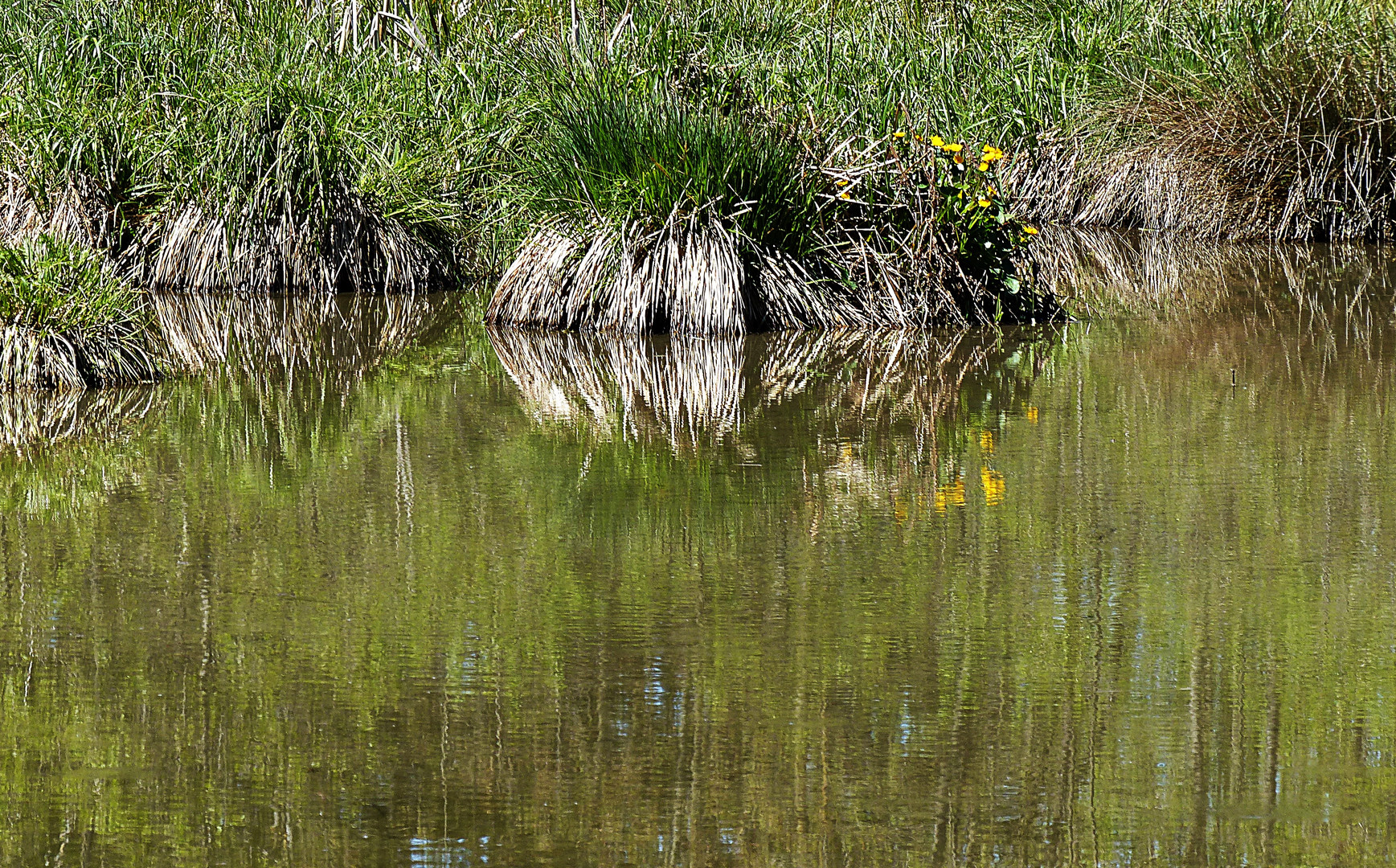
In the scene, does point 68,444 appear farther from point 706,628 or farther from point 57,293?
point 706,628

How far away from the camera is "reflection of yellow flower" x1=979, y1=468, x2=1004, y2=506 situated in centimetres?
558

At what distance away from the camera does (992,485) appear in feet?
19.0

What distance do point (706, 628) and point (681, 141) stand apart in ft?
17.4

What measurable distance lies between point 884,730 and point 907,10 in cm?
1353

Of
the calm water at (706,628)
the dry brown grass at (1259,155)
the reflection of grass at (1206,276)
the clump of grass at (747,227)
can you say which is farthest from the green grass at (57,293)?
the dry brown grass at (1259,155)

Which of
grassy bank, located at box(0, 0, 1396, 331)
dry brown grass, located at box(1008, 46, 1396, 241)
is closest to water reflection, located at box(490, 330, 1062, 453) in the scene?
grassy bank, located at box(0, 0, 1396, 331)

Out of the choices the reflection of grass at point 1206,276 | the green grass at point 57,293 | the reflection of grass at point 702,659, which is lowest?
the reflection of grass at point 702,659

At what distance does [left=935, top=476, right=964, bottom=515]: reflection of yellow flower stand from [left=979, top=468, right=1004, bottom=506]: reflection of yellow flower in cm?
7

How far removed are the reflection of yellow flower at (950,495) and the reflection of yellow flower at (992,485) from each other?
7cm

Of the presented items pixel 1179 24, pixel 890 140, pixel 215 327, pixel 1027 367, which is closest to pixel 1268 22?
pixel 1179 24

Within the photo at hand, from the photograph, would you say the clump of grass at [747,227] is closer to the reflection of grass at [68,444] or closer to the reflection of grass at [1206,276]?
the reflection of grass at [1206,276]

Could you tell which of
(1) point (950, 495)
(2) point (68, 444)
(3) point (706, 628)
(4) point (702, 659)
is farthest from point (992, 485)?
(2) point (68, 444)

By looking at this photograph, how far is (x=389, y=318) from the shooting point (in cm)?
1071

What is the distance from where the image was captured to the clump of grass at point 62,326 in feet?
25.7
